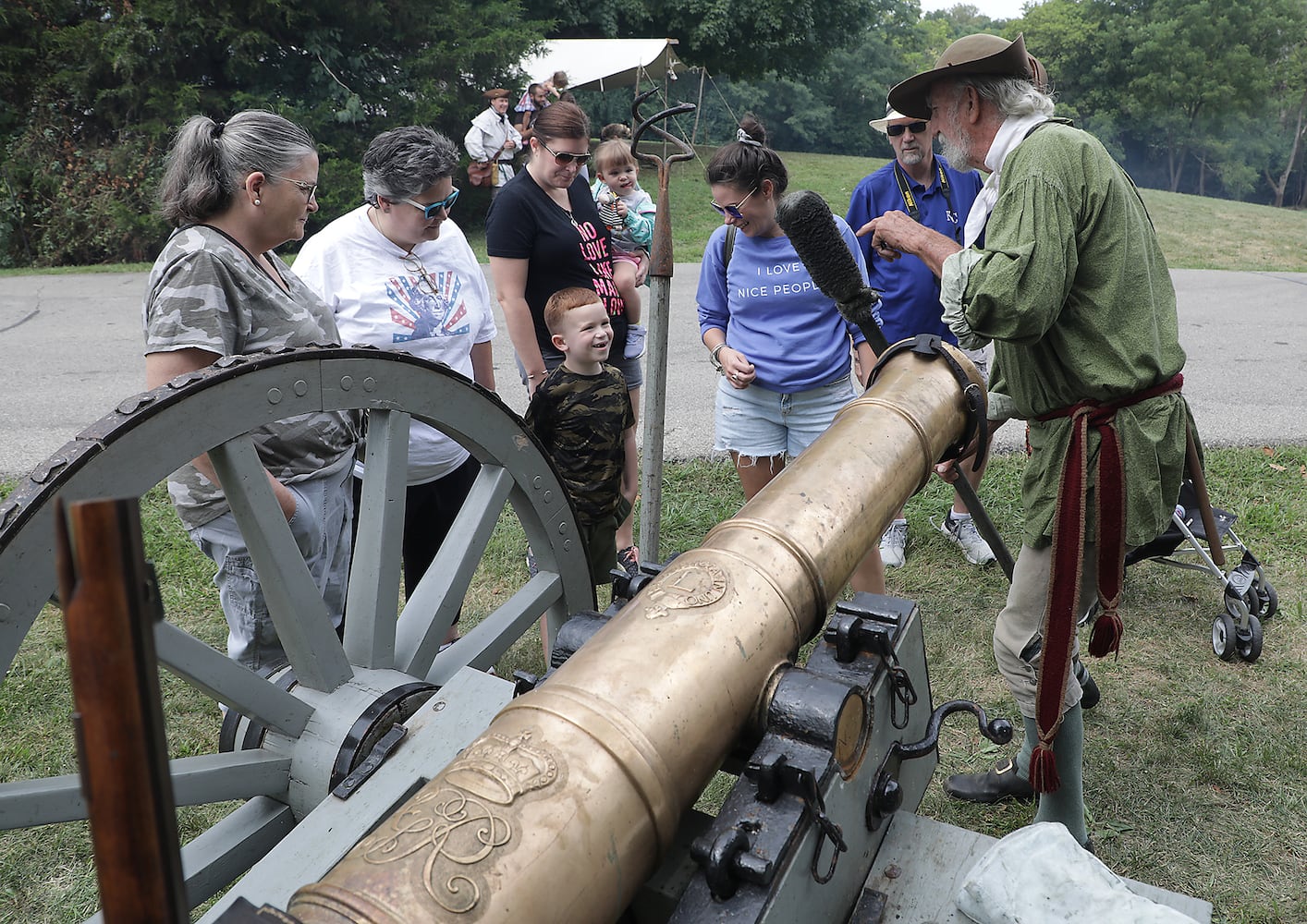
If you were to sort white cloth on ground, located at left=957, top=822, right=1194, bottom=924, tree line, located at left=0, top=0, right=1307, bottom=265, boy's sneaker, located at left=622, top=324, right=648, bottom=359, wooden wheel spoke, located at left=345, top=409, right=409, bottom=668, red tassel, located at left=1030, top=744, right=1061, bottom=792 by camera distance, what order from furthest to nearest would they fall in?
tree line, located at left=0, top=0, right=1307, bottom=265
boy's sneaker, located at left=622, top=324, right=648, bottom=359
red tassel, located at left=1030, top=744, right=1061, bottom=792
wooden wheel spoke, located at left=345, top=409, right=409, bottom=668
white cloth on ground, located at left=957, top=822, right=1194, bottom=924

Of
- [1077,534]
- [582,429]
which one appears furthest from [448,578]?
[1077,534]

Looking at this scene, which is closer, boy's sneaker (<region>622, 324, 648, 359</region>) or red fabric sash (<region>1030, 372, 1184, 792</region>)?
red fabric sash (<region>1030, 372, 1184, 792</region>)

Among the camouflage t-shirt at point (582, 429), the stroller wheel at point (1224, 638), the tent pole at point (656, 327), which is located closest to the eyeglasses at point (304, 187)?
the camouflage t-shirt at point (582, 429)

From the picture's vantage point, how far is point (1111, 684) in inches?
140

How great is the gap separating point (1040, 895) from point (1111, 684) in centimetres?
225

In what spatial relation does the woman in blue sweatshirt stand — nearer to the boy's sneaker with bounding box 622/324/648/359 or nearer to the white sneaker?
the boy's sneaker with bounding box 622/324/648/359

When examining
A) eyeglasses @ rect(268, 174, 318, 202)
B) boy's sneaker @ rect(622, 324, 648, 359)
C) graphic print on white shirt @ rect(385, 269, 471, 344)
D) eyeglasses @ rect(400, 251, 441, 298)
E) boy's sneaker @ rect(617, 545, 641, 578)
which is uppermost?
eyeglasses @ rect(268, 174, 318, 202)

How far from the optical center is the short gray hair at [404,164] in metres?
2.93

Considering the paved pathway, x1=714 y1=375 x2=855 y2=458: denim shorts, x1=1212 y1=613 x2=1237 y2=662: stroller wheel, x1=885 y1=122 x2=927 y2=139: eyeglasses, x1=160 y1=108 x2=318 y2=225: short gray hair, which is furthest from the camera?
the paved pathway

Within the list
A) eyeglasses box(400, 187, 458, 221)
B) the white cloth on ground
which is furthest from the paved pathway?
the white cloth on ground

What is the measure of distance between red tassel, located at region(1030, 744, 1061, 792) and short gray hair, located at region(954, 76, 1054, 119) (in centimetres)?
153

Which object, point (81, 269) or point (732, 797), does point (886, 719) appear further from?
point (81, 269)

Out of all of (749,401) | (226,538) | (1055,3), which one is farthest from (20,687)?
(1055,3)

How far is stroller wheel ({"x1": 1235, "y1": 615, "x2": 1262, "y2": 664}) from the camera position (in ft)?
11.8
